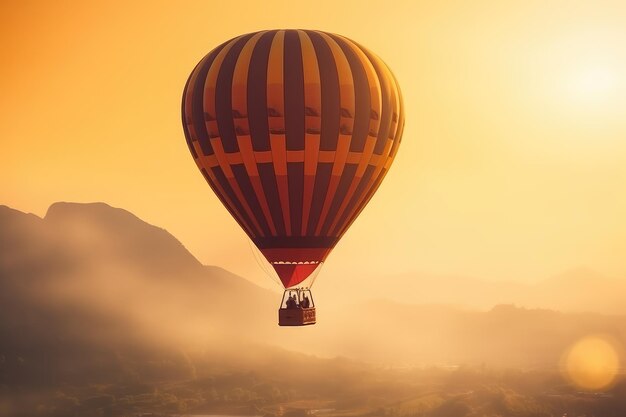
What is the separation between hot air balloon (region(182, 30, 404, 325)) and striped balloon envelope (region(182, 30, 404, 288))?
0.04 metres

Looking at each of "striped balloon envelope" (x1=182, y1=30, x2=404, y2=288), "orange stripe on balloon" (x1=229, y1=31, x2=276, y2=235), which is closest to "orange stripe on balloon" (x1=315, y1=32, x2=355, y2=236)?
"striped balloon envelope" (x1=182, y1=30, x2=404, y2=288)

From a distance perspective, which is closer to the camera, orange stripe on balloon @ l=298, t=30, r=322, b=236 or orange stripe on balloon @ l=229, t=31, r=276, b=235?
orange stripe on balloon @ l=298, t=30, r=322, b=236

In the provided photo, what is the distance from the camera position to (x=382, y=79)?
48281mm

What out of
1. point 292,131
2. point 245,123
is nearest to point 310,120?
point 292,131

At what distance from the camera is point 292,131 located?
4641 cm

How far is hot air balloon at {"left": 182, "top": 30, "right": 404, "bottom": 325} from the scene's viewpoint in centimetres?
4641

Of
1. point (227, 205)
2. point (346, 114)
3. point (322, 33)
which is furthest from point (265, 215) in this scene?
point (322, 33)

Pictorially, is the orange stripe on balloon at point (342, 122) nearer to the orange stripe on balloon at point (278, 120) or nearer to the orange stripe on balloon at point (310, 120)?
the orange stripe on balloon at point (310, 120)

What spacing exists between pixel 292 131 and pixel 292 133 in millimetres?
91

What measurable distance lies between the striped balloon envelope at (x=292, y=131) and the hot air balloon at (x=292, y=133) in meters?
0.04

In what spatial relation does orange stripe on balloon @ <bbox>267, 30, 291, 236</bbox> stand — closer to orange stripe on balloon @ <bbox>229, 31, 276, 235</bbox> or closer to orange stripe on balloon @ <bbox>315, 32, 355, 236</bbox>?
orange stripe on balloon @ <bbox>229, 31, 276, 235</bbox>

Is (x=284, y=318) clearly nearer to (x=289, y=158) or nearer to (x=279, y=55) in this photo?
(x=289, y=158)

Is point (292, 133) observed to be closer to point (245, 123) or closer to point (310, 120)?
point (310, 120)

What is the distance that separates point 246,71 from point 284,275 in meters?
9.10
